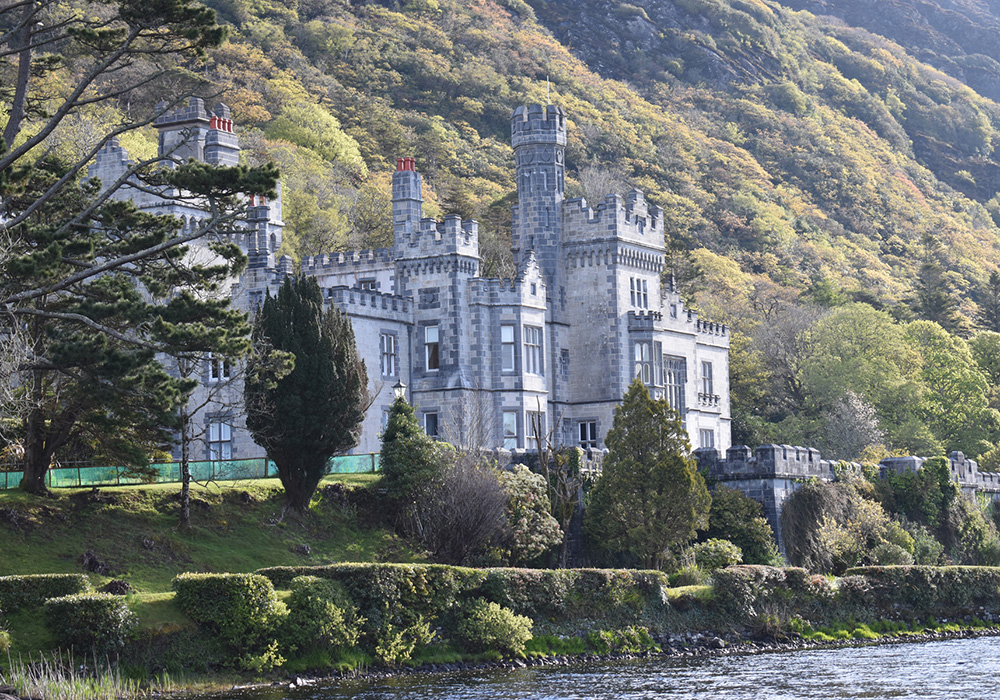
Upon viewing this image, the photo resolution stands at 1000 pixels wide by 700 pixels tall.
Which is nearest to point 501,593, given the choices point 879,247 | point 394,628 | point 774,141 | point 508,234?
point 394,628

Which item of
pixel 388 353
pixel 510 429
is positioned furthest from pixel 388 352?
pixel 510 429

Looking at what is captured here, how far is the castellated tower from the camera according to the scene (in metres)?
60.5

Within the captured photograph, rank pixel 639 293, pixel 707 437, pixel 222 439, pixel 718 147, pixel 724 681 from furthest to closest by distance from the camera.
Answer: pixel 718 147 → pixel 707 437 → pixel 639 293 → pixel 222 439 → pixel 724 681

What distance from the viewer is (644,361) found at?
198 ft

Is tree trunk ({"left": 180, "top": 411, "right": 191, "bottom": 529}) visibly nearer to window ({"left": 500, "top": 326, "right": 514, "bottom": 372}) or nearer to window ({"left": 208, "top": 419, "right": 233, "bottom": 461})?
window ({"left": 208, "top": 419, "right": 233, "bottom": 461})

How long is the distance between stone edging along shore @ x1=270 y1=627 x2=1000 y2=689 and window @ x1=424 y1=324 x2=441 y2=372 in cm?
1610

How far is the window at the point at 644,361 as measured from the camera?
60.0 metres

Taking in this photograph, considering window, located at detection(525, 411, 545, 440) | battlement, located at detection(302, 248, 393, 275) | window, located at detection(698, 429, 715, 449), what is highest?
battlement, located at detection(302, 248, 393, 275)

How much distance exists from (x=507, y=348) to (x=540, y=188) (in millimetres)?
8368

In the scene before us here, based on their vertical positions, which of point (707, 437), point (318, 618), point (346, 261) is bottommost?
point (318, 618)

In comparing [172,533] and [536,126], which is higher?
[536,126]

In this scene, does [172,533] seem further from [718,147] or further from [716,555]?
[718,147]

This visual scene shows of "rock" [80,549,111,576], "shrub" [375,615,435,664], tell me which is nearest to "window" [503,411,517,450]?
"shrub" [375,615,435,664]

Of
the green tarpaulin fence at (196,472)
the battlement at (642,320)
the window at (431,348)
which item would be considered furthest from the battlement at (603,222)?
the green tarpaulin fence at (196,472)
